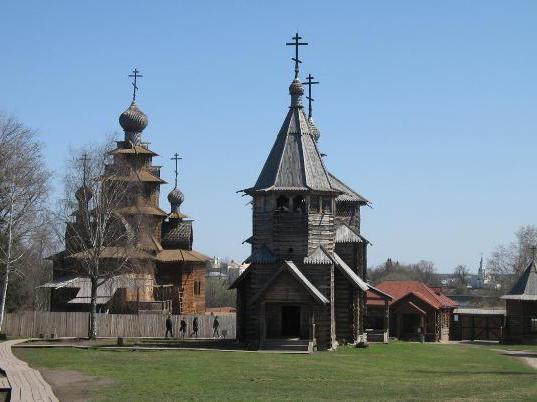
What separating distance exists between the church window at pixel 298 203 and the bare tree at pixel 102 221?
30.5ft

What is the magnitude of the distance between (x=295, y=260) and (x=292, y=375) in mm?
13018

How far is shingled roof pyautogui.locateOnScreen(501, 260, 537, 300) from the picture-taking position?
5709 centimetres

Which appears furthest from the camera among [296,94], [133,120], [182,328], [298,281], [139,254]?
[133,120]

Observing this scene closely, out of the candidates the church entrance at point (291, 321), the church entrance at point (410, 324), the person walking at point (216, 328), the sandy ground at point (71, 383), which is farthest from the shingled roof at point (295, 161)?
the church entrance at point (410, 324)

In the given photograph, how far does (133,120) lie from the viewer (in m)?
63.0

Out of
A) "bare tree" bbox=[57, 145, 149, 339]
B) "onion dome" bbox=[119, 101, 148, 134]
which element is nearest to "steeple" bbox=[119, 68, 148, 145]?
"onion dome" bbox=[119, 101, 148, 134]

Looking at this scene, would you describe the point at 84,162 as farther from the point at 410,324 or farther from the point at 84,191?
the point at 410,324

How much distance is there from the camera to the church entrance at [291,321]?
3900 cm

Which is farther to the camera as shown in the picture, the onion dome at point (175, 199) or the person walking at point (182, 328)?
the onion dome at point (175, 199)

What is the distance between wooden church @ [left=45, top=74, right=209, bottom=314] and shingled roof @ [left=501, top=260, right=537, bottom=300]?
2336cm

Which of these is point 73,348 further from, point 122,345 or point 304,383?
point 304,383

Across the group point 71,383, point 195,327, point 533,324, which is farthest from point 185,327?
point 71,383

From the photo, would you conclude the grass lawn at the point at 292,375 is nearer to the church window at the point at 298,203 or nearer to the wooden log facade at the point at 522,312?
the church window at the point at 298,203

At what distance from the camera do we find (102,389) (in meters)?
20.9
